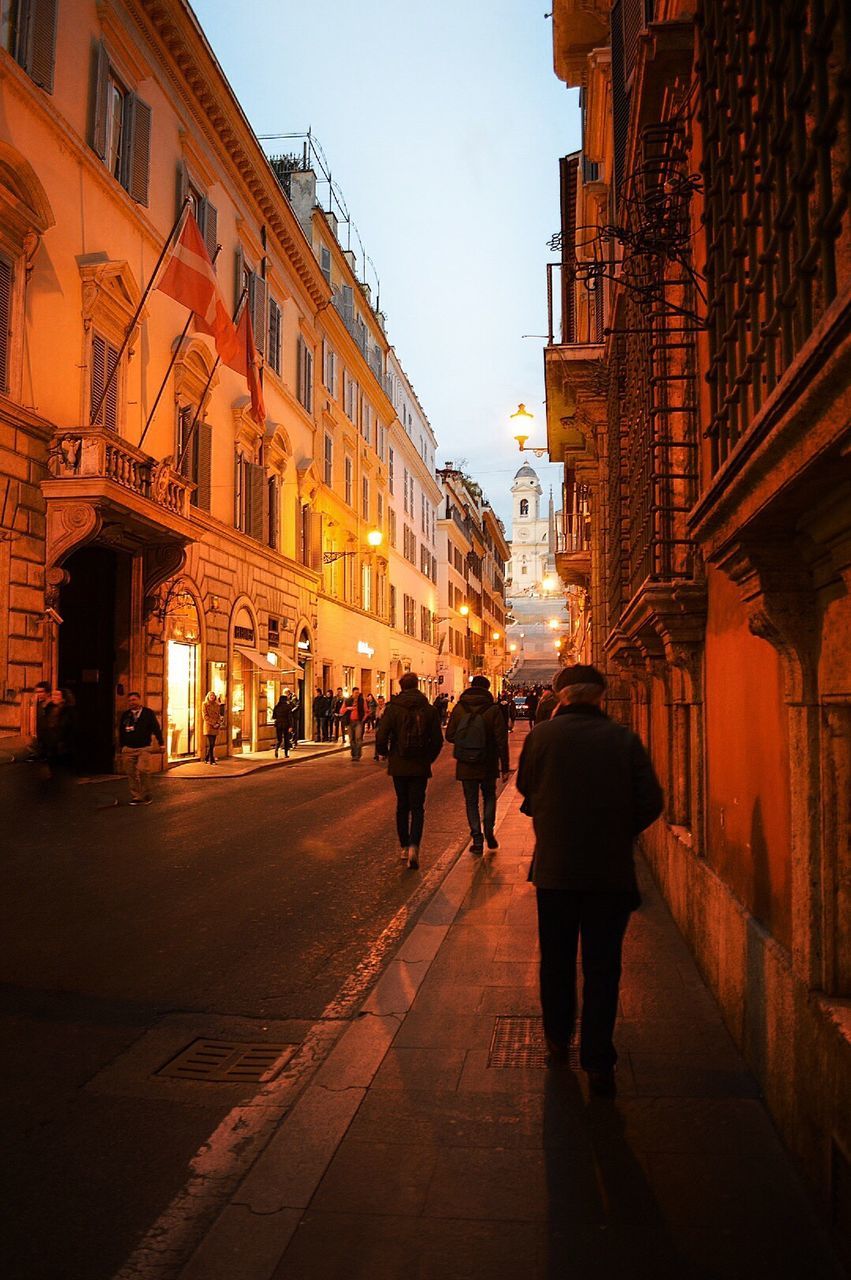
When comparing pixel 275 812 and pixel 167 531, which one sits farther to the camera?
pixel 167 531

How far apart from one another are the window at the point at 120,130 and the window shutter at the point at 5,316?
3888 millimetres

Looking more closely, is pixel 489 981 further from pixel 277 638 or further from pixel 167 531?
pixel 277 638

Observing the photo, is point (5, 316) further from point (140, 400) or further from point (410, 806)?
point (410, 806)

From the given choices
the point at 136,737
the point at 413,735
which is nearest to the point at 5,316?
the point at 136,737

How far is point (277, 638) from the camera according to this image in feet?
105

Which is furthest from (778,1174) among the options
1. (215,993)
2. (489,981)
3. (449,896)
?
(449,896)

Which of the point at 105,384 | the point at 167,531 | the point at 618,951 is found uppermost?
the point at 105,384

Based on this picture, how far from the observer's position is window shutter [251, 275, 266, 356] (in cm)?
2936

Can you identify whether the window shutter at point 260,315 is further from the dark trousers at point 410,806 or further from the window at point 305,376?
the dark trousers at point 410,806

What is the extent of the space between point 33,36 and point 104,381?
555 cm

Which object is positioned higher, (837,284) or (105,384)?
(105,384)

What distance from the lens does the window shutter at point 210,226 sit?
83.9 feet

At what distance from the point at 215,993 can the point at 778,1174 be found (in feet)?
11.2

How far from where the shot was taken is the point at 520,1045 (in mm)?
A: 5152
